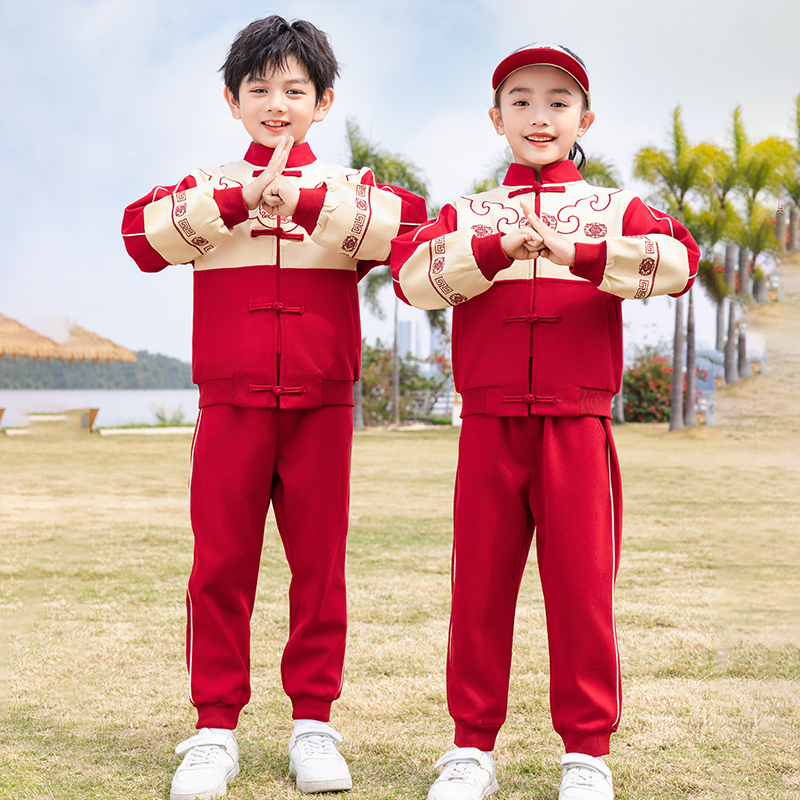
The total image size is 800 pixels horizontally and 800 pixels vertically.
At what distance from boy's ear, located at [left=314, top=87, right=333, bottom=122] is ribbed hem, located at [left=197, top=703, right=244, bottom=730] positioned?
1535mm

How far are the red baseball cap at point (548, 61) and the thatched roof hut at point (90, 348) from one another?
1671cm

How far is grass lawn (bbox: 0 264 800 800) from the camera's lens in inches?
93.0

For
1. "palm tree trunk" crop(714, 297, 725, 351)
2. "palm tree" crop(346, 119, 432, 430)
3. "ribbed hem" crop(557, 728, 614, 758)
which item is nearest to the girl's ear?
"ribbed hem" crop(557, 728, 614, 758)

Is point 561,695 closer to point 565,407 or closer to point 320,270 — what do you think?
point 565,407

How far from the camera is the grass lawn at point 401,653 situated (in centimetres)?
Answer: 236

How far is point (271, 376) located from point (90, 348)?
55.6 feet

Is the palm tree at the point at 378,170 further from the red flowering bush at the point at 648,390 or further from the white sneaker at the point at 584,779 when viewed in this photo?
the white sneaker at the point at 584,779

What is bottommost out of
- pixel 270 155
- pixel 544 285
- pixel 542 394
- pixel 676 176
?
pixel 542 394

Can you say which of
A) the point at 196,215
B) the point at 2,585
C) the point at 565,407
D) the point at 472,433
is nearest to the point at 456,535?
the point at 472,433

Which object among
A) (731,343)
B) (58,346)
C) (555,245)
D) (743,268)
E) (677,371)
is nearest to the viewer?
(555,245)

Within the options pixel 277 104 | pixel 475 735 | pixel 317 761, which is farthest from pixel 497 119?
pixel 317 761

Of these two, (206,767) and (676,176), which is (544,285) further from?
(676,176)

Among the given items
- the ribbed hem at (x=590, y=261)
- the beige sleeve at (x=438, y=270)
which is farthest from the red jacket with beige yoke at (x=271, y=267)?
the ribbed hem at (x=590, y=261)

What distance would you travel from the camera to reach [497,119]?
2285mm
